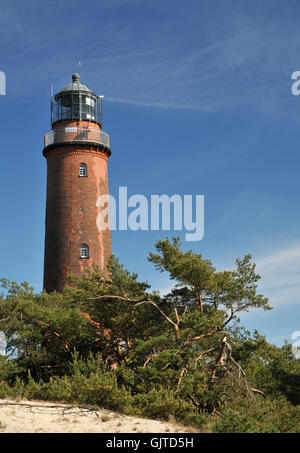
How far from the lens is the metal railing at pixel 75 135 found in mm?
33438

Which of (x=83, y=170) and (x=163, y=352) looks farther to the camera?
(x=83, y=170)

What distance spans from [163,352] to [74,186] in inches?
644

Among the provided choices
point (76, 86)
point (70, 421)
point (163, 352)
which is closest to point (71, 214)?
point (76, 86)

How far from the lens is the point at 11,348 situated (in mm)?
24719

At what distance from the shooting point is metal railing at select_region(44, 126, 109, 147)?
110 ft

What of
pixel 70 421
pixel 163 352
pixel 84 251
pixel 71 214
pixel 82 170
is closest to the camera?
pixel 70 421

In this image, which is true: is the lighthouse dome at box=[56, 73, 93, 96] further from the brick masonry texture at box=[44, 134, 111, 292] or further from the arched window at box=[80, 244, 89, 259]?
the arched window at box=[80, 244, 89, 259]

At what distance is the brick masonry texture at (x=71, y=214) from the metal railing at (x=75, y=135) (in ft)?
1.44

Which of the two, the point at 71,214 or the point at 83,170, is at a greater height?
the point at 83,170

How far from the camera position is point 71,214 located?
32312 mm

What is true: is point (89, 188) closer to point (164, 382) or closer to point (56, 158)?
point (56, 158)

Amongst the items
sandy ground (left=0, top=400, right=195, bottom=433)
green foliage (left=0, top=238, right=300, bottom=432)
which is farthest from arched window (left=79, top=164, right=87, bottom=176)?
sandy ground (left=0, top=400, right=195, bottom=433)

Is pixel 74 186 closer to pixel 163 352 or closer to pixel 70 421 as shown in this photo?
pixel 163 352
